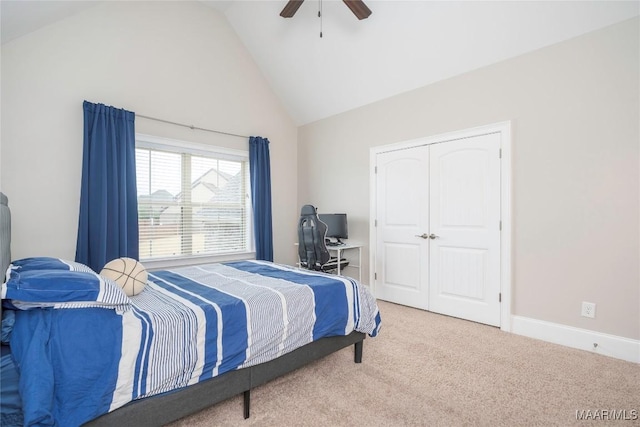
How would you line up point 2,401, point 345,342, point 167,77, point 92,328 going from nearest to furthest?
point 2,401, point 92,328, point 345,342, point 167,77

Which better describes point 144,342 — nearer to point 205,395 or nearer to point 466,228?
point 205,395

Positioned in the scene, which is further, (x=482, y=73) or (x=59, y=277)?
(x=482, y=73)

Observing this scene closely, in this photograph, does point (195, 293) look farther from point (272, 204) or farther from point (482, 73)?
point (482, 73)

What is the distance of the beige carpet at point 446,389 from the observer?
1.73 m

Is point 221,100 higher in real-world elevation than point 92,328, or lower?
higher

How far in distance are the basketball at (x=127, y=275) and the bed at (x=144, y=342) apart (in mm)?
56

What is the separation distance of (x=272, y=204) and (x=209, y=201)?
96 centimetres

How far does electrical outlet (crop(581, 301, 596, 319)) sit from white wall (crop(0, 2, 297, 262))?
4.18 meters

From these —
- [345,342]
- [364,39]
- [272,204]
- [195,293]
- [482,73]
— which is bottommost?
[345,342]

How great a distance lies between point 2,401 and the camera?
110 centimetres

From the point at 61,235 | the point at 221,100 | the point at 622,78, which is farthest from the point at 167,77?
the point at 622,78

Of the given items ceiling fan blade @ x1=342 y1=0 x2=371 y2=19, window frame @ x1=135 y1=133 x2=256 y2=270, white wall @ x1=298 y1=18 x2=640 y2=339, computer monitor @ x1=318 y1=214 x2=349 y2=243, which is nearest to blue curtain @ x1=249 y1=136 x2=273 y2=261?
window frame @ x1=135 y1=133 x2=256 y2=270

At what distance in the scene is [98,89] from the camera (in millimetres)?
3271

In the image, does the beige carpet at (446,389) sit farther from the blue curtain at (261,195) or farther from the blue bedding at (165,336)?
the blue curtain at (261,195)
